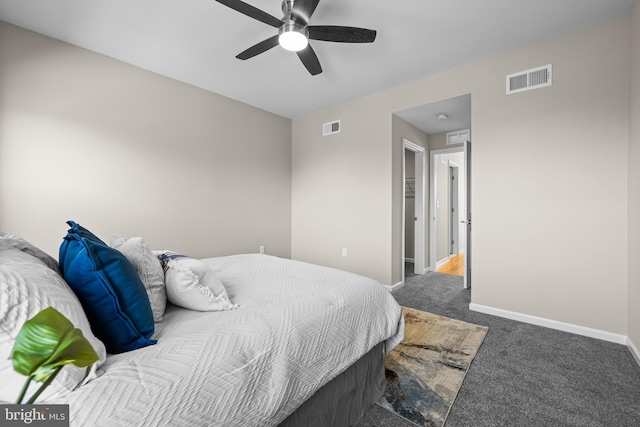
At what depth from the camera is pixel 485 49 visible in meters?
2.80

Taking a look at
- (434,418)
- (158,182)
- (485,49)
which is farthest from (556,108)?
(158,182)

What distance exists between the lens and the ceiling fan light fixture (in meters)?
2.01

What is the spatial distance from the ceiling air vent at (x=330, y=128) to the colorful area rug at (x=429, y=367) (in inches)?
115

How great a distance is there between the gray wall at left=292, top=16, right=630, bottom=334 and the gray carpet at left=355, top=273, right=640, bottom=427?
0.37m

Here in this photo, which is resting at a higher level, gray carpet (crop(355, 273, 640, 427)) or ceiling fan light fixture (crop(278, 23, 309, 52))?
ceiling fan light fixture (crop(278, 23, 309, 52))

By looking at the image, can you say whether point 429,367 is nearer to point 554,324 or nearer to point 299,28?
point 554,324

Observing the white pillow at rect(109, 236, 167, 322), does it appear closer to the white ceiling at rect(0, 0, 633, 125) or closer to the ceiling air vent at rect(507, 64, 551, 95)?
the white ceiling at rect(0, 0, 633, 125)

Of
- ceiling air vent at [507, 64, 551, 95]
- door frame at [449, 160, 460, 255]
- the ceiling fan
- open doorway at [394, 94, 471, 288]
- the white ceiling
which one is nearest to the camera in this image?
the ceiling fan

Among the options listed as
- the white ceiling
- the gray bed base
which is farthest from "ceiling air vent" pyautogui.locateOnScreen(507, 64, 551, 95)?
the gray bed base

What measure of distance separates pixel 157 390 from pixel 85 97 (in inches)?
126

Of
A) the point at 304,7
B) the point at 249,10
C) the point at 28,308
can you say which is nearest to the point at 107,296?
the point at 28,308

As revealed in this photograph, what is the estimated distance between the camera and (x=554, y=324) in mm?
2596

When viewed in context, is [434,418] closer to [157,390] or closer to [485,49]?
[157,390]

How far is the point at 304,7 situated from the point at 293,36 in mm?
200
